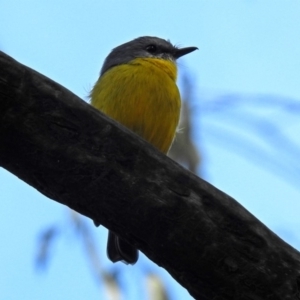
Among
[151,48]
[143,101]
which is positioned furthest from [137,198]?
[151,48]

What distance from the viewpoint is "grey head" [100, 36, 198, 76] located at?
21.1 feet

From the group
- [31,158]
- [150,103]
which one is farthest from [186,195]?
[150,103]

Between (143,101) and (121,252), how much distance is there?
4.42 feet

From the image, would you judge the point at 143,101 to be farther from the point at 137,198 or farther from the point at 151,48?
the point at 137,198

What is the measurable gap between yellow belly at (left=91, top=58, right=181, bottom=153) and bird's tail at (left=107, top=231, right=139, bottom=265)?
1007 millimetres

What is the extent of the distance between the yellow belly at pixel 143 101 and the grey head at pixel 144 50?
1.89 feet

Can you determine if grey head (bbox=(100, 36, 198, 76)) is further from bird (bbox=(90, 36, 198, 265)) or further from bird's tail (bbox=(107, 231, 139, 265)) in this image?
bird's tail (bbox=(107, 231, 139, 265))

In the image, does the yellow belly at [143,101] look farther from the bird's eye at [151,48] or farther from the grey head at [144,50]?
the bird's eye at [151,48]

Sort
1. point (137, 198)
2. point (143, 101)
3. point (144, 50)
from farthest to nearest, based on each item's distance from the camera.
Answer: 1. point (144, 50)
2. point (143, 101)
3. point (137, 198)

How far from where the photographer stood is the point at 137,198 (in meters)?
3.04

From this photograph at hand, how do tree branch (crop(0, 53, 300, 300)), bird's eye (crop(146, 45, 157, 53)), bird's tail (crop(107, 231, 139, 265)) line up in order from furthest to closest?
bird's eye (crop(146, 45, 157, 53)) → bird's tail (crop(107, 231, 139, 265)) → tree branch (crop(0, 53, 300, 300))

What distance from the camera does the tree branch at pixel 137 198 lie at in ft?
9.93

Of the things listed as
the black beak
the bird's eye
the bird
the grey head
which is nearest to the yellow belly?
the bird

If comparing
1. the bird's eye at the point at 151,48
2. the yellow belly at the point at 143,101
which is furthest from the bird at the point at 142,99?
the bird's eye at the point at 151,48
